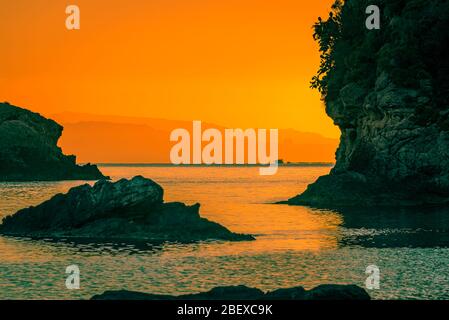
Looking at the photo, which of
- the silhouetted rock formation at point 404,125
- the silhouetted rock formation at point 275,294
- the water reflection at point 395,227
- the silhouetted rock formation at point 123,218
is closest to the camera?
the silhouetted rock formation at point 275,294

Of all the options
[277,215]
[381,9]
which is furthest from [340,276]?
[381,9]

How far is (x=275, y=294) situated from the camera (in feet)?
75.0

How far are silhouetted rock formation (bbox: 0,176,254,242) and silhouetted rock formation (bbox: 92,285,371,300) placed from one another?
2346cm

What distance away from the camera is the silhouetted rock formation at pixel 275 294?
2172 centimetres

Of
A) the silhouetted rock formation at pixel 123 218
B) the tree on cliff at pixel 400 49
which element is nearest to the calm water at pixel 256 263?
the silhouetted rock formation at pixel 123 218

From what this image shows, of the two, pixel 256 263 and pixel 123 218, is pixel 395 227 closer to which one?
pixel 123 218

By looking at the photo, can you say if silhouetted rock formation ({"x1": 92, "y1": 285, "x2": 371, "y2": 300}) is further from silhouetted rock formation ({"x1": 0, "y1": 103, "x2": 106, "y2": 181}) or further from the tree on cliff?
silhouetted rock formation ({"x1": 0, "y1": 103, "x2": 106, "y2": 181})

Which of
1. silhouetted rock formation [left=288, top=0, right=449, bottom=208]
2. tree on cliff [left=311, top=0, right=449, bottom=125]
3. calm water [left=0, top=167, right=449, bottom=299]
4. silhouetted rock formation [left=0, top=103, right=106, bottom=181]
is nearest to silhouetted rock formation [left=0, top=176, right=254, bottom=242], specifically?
calm water [left=0, top=167, right=449, bottom=299]

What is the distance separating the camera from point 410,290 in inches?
1174

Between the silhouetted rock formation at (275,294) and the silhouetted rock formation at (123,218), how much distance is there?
23.5 m

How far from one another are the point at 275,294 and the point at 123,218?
94.1ft

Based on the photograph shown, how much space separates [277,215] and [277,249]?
2675cm

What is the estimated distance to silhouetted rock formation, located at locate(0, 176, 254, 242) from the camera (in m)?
48.1

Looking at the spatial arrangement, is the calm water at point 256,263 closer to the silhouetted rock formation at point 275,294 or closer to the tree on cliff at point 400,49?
the silhouetted rock formation at point 275,294
